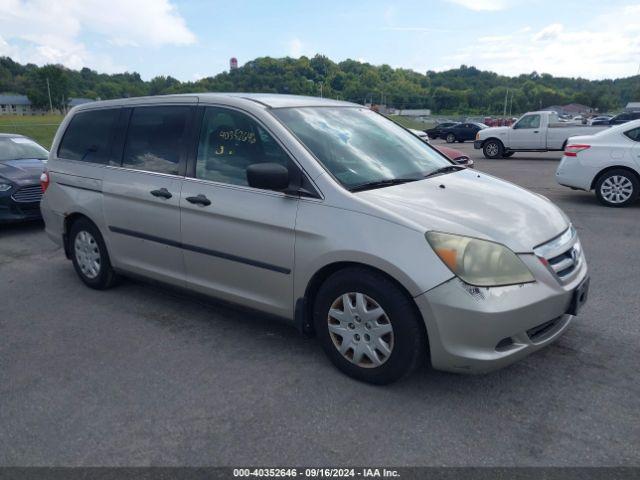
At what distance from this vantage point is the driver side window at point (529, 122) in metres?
17.9

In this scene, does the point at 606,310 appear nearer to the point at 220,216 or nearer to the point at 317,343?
the point at 317,343

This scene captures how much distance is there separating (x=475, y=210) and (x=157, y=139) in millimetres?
2598

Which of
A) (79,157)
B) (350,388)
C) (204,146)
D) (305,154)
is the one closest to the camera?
(350,388)

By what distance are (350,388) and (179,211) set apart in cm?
184

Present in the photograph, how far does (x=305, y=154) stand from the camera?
3400mm

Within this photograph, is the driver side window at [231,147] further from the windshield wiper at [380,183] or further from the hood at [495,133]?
the hood at [495,133]

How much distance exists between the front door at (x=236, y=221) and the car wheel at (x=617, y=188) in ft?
24.0

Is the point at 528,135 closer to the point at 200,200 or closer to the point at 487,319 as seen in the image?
the point at 200,200

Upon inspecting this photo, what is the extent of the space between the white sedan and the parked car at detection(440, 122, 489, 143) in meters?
25.6

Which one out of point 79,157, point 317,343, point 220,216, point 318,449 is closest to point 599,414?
point 318,449

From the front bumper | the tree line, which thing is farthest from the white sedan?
Answer: the tree line

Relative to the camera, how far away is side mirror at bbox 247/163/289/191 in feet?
10.6

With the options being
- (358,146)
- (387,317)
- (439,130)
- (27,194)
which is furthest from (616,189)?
(439,130)

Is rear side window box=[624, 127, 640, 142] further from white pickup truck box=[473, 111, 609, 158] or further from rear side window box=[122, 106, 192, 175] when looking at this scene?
white pickup truck box=[473, 111, 609, 158]
